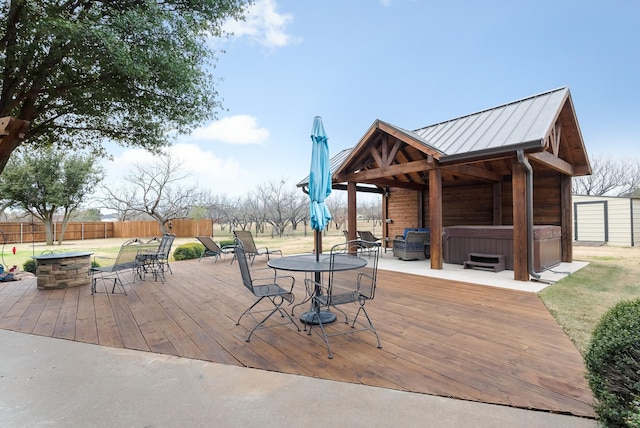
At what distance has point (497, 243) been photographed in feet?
22.8

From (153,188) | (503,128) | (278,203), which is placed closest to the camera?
(503,128)

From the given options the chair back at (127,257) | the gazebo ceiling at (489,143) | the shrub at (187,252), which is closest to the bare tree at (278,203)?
the shrub at (187,252)

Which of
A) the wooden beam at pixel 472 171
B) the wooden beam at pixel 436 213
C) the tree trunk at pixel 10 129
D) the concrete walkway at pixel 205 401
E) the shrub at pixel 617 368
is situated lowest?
the concrete walkway at pixel 205 401

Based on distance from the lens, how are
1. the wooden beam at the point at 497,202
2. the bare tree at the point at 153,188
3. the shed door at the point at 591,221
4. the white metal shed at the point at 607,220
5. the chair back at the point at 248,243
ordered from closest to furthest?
1. the chair back at the point at 248,243
2. the wooden beam at the point at 497,202
3. the white metal shed at the point at 607,220
4. the shed door at the point at 591,221
5. the bare tree at the point at 153,188

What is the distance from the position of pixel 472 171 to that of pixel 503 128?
3.85 ft

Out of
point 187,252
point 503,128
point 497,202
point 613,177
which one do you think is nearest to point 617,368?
point 503,128

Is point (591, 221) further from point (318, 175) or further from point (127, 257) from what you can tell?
point (127, 257)

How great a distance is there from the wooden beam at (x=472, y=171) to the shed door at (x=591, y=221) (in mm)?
8006

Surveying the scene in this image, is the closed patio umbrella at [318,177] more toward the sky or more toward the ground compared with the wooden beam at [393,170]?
more toward the ground

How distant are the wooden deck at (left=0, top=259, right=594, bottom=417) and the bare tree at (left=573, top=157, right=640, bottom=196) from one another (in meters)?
28.6

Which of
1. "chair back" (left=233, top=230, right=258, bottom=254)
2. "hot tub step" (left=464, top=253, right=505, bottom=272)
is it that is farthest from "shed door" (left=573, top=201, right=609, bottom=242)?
"chair back" (left=233, top=230, right=258, bottom=254)

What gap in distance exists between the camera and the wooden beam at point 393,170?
7.08 metres

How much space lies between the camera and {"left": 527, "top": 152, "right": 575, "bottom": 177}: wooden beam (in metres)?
6.15

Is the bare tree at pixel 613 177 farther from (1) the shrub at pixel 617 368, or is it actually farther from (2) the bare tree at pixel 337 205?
(1) the shrub at pixel 617 368
